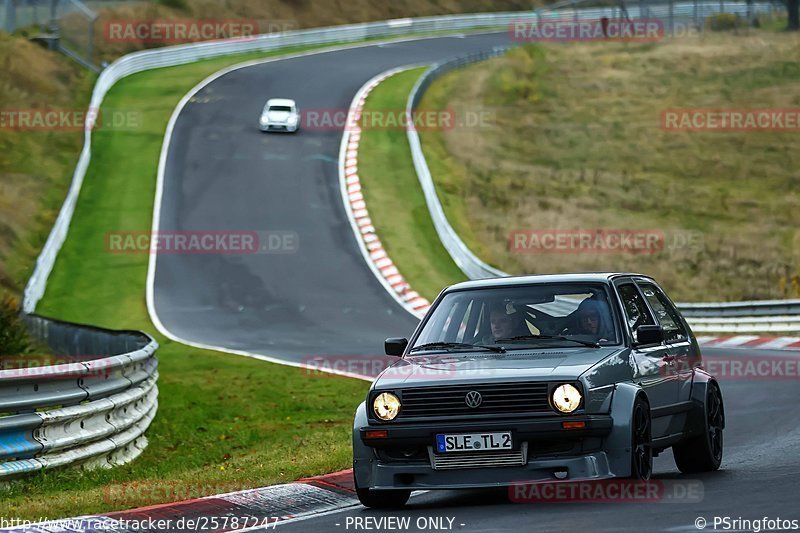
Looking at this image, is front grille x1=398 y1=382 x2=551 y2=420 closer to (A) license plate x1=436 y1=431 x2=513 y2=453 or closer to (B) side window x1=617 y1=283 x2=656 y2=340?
(A) license plate x1=436 y1=431 x2=513 y2=453

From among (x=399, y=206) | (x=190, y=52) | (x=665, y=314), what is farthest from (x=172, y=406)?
(x=190, y=52)

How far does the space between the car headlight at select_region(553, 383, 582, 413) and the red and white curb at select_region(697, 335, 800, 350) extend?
16.5m

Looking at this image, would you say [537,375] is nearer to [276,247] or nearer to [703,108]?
[276,247]

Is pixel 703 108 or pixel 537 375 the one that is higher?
pixel 703 108

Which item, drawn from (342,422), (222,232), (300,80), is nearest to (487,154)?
(300,80)

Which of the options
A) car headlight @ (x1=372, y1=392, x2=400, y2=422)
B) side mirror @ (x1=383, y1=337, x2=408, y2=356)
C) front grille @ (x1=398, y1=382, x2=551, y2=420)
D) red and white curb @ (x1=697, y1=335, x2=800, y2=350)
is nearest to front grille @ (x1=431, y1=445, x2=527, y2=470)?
front grille @ (x1=398, y1=382, x2=551, y2=420)

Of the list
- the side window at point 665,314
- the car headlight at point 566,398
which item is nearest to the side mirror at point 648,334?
the side window at point 665,314

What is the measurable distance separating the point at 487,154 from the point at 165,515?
1588 inches

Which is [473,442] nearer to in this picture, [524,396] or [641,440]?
[524,396]

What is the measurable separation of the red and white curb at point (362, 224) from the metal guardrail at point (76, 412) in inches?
615

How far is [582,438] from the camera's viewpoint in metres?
8.96

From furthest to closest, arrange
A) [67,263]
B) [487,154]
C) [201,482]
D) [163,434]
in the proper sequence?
[487,154] → [67,263] → [163,434] → [201,482]

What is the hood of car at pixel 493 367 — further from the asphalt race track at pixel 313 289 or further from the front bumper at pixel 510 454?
the asphalt race track at pixel 313 289

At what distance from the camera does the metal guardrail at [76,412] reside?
10.7 metres
